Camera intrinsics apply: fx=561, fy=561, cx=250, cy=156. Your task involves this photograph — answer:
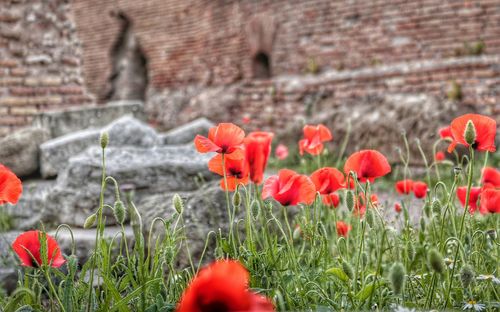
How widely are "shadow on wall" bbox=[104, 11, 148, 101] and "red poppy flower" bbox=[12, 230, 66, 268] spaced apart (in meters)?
9.41

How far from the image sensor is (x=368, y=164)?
1.41m

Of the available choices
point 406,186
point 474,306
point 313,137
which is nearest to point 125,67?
point 406,186

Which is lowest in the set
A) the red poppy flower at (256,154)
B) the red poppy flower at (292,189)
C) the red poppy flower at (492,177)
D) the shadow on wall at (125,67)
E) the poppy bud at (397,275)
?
Answer: the shadow on wall at (125,67)

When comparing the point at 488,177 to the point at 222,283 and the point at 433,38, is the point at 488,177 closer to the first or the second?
the point at 222,283

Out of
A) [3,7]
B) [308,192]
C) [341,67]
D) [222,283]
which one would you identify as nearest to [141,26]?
[341,67]

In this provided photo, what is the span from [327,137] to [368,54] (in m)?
5.15

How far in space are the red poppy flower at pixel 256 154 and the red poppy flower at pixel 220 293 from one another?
30.2 inches

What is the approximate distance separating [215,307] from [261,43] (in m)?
7.68

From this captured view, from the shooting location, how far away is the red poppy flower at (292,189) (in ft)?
4.29

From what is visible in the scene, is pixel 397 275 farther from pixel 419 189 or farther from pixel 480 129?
pixel 419 189

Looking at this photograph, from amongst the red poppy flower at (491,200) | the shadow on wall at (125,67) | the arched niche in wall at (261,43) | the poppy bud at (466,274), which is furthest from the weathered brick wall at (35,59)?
the shadow on wall at (125,67)

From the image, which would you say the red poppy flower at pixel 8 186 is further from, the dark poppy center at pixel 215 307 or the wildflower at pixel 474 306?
the wildflower at pixel 474 306

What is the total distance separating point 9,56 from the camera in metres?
4.66

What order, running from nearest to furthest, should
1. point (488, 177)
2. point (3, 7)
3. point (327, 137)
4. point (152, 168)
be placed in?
point (488, 177)
point (327, 137)
point (152, 168)
point (3, 7)
